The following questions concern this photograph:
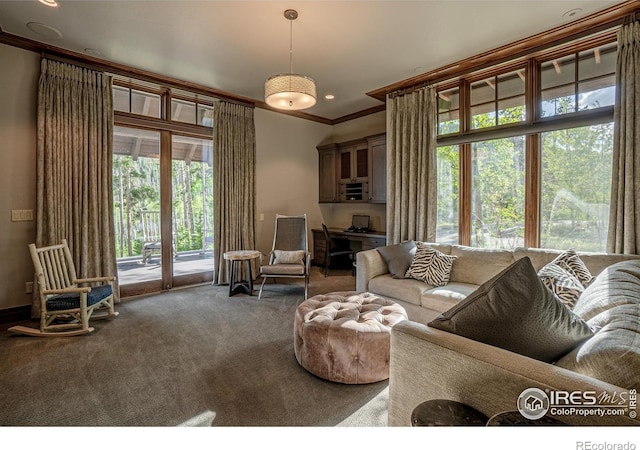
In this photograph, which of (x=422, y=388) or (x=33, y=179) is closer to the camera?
(x=422, y=388)

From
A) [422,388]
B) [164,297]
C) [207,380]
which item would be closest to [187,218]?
[164,297]

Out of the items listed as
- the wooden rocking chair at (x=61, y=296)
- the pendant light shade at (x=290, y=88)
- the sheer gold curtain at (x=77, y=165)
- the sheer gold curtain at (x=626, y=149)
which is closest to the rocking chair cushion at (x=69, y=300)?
the wooden rocking chair at (x=61, y=296)

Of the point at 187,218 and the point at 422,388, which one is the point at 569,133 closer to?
the point at 422,388

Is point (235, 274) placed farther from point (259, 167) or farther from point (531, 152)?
point (531, 152)

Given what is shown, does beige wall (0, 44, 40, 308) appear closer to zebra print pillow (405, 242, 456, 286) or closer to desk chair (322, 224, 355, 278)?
desk chair (322, 224, 355, 278)

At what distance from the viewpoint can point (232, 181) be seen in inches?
188

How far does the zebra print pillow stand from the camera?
3.18 metres

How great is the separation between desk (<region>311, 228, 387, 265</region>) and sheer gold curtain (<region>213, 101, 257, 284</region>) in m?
1.47

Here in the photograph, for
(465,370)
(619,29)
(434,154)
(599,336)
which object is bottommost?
(465,370)

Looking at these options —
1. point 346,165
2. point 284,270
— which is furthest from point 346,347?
point 346,165

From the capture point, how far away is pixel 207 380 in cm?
212

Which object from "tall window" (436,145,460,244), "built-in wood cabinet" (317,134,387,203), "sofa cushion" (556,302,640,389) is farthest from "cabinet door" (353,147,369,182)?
"sofa cushion" (556,302,640,389)

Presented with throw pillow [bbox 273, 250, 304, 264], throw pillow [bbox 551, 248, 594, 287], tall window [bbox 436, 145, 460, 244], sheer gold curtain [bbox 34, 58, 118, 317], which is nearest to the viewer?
throw pillow [bbox 551, 248, 594, 287]

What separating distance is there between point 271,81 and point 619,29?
10.6 ft
